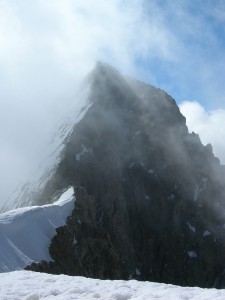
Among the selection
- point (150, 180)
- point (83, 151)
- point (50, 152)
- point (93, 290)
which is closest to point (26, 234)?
point (93, 290)

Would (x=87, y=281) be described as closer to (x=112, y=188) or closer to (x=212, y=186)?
(x=112, y=188)

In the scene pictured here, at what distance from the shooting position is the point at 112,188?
106375mm

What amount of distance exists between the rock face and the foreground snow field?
73.7 metres

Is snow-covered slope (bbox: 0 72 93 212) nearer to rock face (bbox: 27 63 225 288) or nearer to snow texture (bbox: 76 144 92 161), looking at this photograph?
rock face (bbox: 27 63 225 288)

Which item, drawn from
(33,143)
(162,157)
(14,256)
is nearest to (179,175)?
(162,157)

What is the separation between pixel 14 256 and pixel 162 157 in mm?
87200

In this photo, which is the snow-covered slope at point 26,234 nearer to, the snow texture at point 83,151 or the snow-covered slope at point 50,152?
the snow-covered slope at point 50,152

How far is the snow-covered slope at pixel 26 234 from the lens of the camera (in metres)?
40.5

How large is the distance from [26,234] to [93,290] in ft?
113

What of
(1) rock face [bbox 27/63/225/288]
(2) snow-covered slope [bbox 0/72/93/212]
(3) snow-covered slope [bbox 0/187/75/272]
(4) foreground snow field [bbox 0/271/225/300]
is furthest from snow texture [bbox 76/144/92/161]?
(4) foreground snow field [bbox 0/271/225/300]

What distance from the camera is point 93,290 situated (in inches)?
503

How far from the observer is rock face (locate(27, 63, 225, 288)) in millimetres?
102244

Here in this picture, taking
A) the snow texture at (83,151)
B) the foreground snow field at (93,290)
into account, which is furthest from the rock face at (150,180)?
the foreground snow field at (93,290)

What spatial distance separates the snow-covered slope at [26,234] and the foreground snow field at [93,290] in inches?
955
